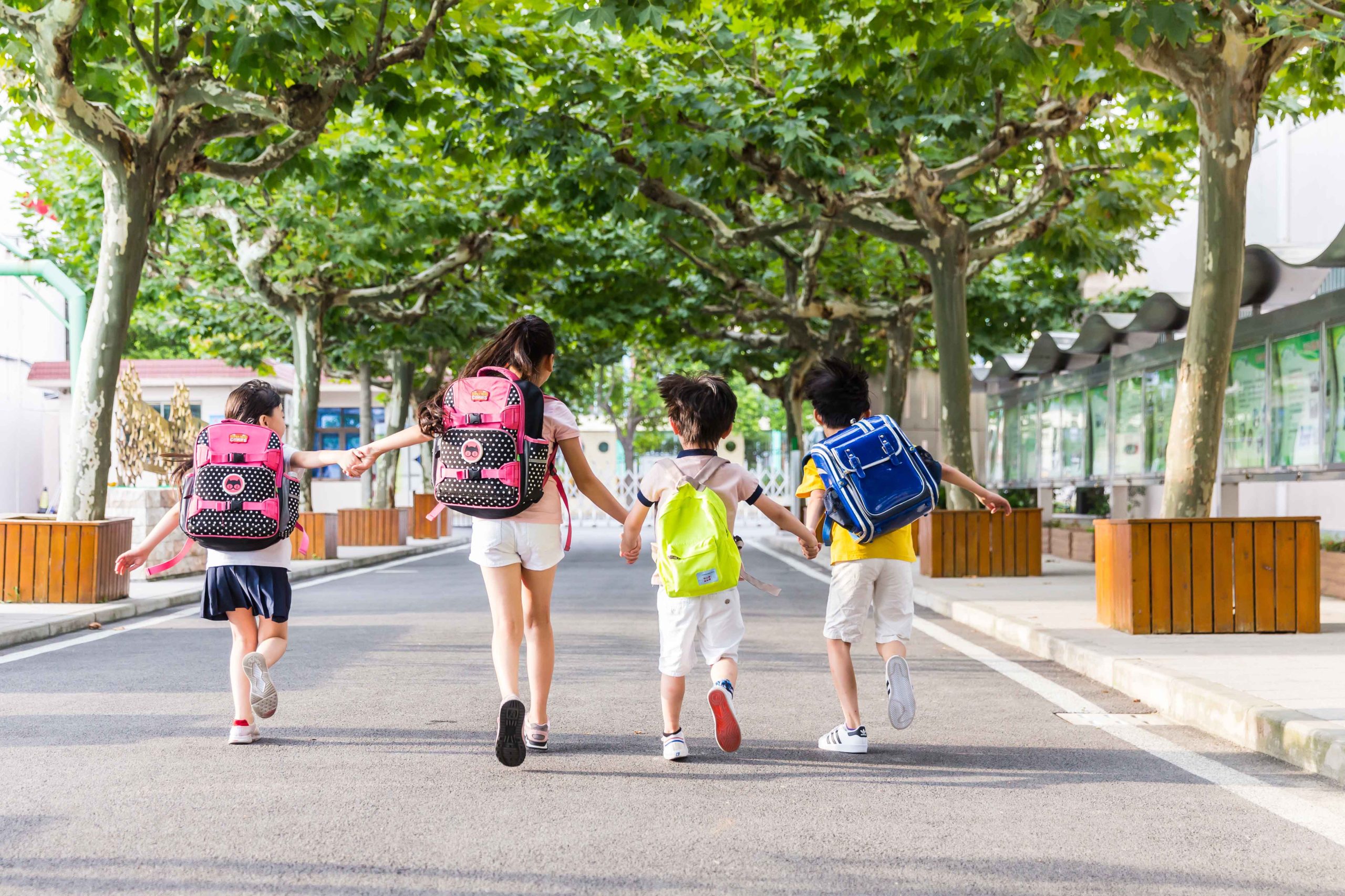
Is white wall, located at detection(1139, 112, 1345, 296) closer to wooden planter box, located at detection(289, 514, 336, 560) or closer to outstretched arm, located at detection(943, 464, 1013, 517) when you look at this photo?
wooden planter box, located at detection(289, 514, 336, 560)

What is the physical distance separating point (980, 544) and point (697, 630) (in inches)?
418

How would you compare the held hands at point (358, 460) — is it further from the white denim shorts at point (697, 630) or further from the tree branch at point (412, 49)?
the tree branch at point (412, 49)

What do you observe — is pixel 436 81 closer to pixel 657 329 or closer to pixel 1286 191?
pixel 657 329

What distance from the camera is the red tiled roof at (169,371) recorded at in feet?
138

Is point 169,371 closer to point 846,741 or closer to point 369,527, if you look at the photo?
point 369,527

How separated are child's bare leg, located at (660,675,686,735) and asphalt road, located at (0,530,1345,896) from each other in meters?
0.15

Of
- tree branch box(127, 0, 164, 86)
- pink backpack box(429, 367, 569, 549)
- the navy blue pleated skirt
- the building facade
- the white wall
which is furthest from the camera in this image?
the white wall

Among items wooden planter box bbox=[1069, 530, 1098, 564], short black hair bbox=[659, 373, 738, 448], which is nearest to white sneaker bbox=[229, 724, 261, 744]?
short black hair bbox=[659, 373, 738, 448]

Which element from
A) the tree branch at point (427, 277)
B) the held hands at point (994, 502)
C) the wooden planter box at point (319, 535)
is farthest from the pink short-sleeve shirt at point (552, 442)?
the tree branch at point (427, 277)

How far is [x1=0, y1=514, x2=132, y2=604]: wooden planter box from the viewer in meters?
11.9

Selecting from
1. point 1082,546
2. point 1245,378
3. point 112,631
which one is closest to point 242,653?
point 112,631

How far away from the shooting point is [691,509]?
538cm

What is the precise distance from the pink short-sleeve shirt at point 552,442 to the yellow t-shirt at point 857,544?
3.11ft

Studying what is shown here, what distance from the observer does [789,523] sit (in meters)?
5.59
